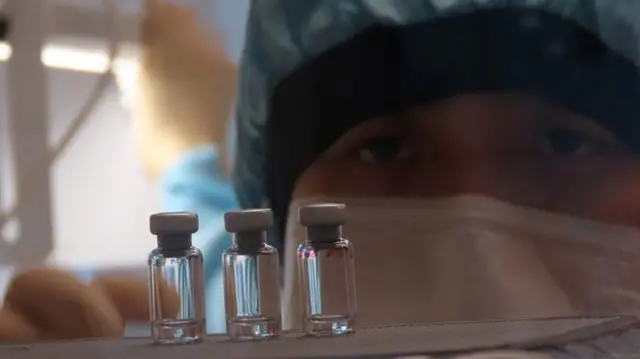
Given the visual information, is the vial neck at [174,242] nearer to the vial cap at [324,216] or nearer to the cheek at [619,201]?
the vial cap at [324,216]

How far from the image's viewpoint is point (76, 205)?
708 mm

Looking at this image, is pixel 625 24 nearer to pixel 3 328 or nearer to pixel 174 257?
pixel 174 257

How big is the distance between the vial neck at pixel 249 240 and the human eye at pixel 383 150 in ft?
0.60

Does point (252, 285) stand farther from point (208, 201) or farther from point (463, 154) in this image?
point (463, 154)

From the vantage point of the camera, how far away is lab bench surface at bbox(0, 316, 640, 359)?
49 cm

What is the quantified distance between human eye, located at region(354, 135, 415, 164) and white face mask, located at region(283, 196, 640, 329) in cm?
5

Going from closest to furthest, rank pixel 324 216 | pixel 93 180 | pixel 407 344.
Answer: pixel 407 344 → pixel 324 216 → pixel 93 180

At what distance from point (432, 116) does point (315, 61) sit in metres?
0.11

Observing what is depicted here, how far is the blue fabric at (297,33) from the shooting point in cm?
71

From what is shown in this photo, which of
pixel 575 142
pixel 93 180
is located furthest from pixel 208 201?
pixel 575 142

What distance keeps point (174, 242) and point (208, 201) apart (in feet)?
0.46

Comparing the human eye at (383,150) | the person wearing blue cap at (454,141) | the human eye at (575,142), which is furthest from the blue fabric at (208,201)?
the human eye at (575,142)

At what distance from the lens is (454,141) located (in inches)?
29.6

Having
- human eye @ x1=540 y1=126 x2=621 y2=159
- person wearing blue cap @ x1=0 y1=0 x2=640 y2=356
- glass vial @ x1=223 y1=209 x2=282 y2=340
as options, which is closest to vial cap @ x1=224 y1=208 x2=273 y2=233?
glass vial @ x1=223 y1=209 x2=282 y2=340
